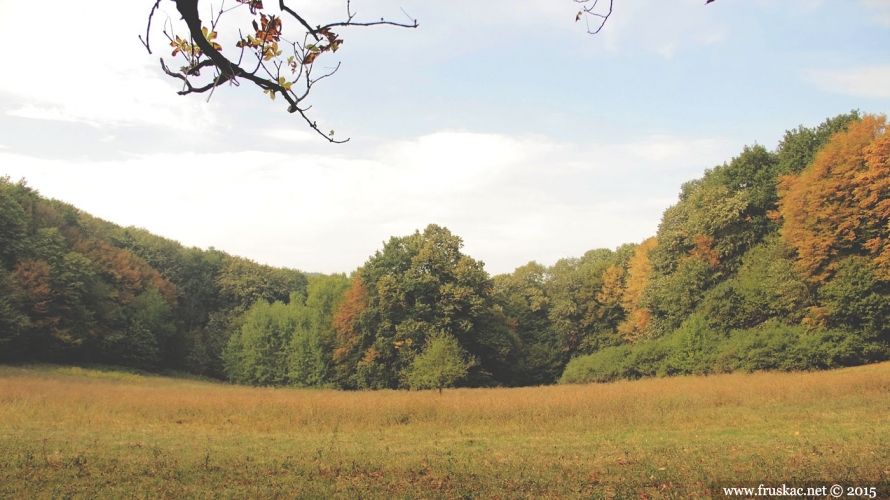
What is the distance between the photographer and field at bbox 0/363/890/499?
8.63 m

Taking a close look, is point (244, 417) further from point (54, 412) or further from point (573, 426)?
point (573, 426)

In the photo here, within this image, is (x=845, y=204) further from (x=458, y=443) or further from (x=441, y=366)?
(x=458, y=443)

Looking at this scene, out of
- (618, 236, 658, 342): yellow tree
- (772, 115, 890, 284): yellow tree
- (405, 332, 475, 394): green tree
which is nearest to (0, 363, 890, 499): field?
(772, 115, 890, 284): yellow tree

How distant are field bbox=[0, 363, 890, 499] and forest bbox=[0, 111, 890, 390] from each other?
12.3 metres

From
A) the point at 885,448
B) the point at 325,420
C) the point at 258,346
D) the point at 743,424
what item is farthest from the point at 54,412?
the point at 258,346

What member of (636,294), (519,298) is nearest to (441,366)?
(636,294)

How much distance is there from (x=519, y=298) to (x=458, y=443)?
47.3 m

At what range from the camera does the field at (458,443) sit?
863 centimetres

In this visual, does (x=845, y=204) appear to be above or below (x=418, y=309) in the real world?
above

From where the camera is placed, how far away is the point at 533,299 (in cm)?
6216

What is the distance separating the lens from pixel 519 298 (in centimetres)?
6122

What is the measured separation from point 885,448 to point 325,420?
13.8 meters

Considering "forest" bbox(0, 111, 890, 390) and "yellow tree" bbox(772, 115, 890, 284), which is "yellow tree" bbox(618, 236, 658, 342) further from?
"yellow tree" bbox(772, 115, 890, 284)

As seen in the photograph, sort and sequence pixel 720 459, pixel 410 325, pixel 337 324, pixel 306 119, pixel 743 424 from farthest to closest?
1. pixel 337 324
2. pixel 410 325
3. pixel 743 424
4. pixel 720 459
5. pixel 306 119
